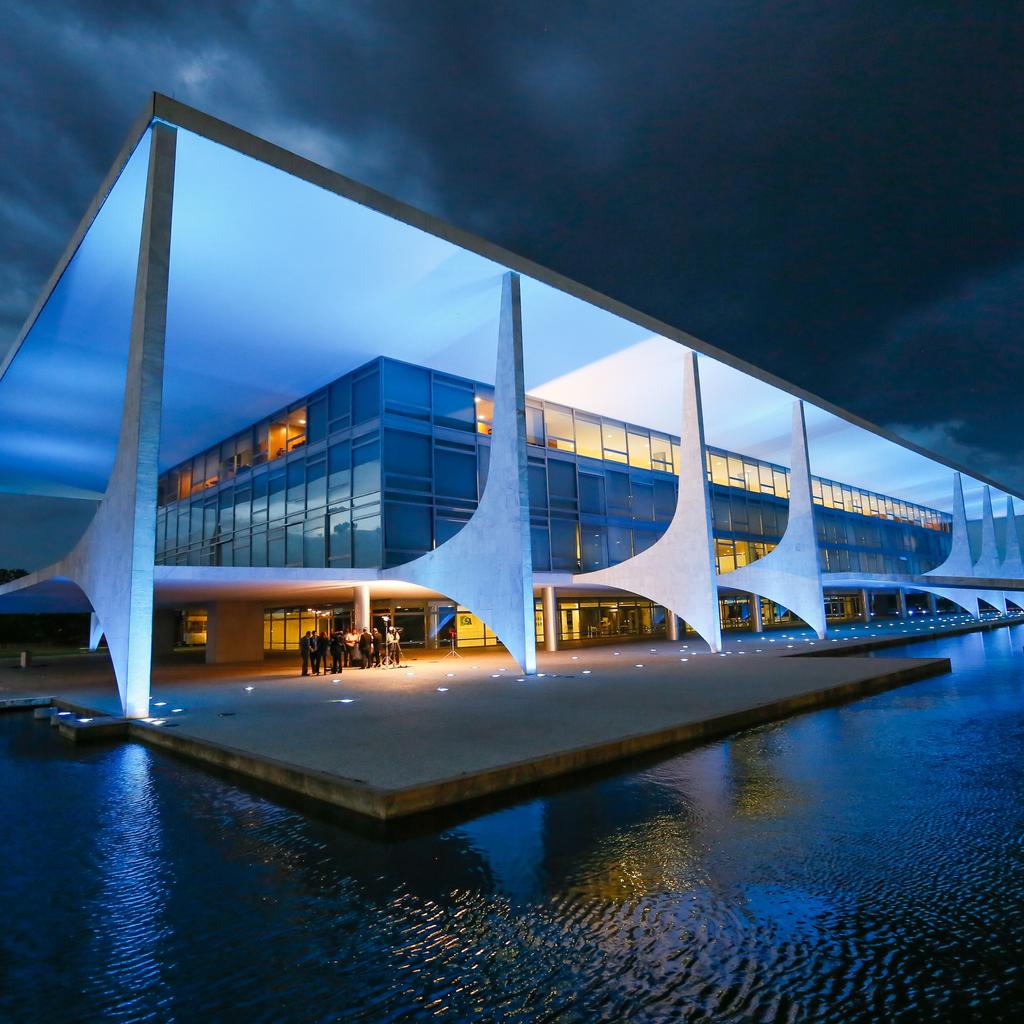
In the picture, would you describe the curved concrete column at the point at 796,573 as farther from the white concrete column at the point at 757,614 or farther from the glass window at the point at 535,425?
the white concrete column at the point at 757,614

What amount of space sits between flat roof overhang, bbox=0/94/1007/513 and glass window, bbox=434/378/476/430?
2.38 feet

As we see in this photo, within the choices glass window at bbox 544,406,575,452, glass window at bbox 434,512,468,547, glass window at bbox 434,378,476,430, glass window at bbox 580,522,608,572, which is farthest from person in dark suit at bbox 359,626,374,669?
glass window at bbox 544,406,575,452

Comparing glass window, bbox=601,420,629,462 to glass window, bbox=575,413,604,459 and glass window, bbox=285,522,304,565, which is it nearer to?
glass window, bbox=575,413,604,459

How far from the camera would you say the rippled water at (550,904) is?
2922mm

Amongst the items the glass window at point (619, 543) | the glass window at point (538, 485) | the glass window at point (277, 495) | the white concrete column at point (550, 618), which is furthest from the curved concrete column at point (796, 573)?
the glass window at point (277, 495)

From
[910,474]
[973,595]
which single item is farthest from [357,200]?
[973,595]

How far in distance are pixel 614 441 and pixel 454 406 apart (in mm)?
9766

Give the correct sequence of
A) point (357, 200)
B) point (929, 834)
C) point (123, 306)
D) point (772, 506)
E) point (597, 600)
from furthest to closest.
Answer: point (772, 506)
point (597, 600)
point (123, 306)
point (357, 200)
point (929, 834)

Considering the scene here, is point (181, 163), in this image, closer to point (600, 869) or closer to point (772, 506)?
point (600, 869)

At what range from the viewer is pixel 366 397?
22.7 metres

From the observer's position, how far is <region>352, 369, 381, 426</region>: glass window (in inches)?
875

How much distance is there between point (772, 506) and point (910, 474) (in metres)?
11.6

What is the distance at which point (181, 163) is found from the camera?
41.8 feet

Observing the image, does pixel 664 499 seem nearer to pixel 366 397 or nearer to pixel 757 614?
pixel 757 614
